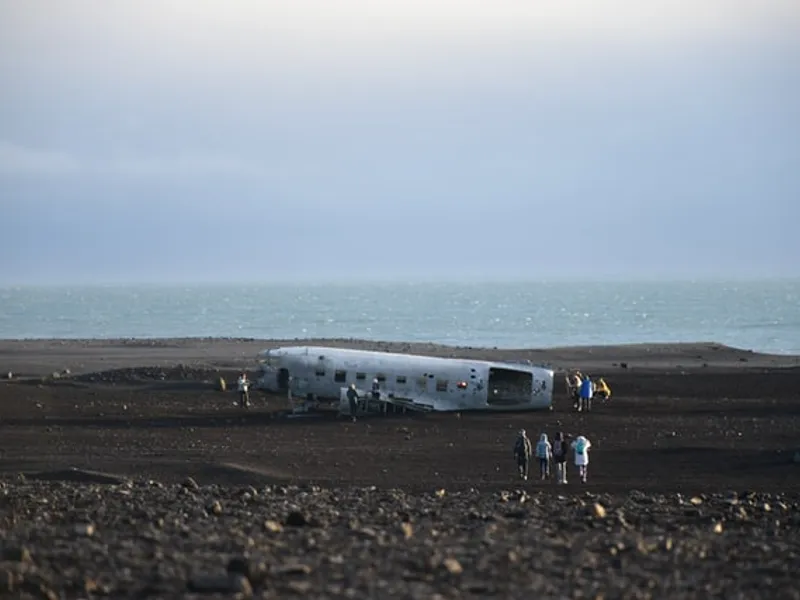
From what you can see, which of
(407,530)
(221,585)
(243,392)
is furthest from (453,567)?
(243,392)

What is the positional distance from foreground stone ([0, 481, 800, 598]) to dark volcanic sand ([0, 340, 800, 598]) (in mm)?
52

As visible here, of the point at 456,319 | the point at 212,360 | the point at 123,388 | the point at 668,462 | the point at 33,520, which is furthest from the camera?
the point at 456,319

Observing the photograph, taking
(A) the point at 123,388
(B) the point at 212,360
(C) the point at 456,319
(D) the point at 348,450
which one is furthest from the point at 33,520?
(C) the point at 456,319

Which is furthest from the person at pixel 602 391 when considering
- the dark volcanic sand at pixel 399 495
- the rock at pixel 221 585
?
the rock at pixel 221 585

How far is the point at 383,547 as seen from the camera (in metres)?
20.0

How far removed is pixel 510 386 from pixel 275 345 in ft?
168

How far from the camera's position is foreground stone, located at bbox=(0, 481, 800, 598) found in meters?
17.5

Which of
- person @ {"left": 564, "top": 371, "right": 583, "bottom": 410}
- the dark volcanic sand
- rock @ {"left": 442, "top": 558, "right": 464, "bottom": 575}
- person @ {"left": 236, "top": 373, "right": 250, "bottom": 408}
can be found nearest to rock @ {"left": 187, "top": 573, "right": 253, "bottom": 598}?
the dark volcanic sand

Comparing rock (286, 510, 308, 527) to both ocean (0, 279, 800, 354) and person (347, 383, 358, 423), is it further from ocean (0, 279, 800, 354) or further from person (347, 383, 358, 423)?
ocean (0, 279, 800, 354)

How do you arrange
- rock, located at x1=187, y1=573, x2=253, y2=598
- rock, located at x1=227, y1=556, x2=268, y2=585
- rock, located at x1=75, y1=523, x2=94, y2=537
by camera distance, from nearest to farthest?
1. rock, located at x1=187, y1=573, x2=253, y2=598
2. rock, located at x1=227, y1=556, x2=268, y2=585
3. rock, located at x1=75, y1=523, x2=94, y2=537

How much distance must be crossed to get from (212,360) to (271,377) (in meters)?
30.4

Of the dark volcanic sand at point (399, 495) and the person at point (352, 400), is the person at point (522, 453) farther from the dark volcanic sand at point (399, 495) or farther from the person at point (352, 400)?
the person at point (352, 400)

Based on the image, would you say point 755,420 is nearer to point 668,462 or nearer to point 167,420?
point 668,462

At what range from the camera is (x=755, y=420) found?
51.7 meters
